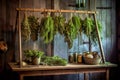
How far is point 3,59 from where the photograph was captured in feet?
18.0

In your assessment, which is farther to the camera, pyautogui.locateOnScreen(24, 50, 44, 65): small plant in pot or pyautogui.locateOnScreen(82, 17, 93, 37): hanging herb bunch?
pyautogui.locateOnScreen(82, 17, 93, 37): hanging herb bunch

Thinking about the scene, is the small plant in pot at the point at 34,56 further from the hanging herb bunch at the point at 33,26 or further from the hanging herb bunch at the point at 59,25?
the hanging herb bunch at the point at 59,25

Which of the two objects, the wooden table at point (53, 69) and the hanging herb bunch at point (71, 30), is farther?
the hanging herb bunch at point (71, 30)

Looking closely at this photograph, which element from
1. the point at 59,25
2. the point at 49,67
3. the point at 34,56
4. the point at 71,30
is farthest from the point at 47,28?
the point at 49,67

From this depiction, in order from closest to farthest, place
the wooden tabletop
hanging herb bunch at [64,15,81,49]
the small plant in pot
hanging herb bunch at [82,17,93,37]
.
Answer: the wooden tabletop < the small plant in pot < hanging herb bunch at [64,15,81,49] < hanging herb bunch at [82,17,93,37]

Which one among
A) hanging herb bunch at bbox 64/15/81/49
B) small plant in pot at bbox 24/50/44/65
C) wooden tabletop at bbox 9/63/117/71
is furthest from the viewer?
hanging herb bunch at bbox 64/15/81/49

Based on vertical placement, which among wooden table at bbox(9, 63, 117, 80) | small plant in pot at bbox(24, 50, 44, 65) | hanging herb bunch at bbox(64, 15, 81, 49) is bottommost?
wooden table at bbox(9, 63, 117, 80)

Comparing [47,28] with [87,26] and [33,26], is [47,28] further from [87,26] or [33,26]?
[87,26]

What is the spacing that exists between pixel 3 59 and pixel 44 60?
3.14 ft

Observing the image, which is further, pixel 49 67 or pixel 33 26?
pixel 33 26

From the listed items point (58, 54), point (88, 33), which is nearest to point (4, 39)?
point (58, 54)

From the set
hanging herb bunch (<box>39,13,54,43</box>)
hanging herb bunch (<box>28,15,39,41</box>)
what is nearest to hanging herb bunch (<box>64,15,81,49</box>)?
hanging herb bunch (<box>39,13,54,43</box>)

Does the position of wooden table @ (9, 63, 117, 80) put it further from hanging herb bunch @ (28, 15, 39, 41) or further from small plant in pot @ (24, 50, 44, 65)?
hanging herb bunch @ (28, 15, 39, 41)

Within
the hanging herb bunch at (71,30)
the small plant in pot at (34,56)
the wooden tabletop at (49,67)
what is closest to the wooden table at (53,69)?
the wooden tabletop at (49,67)
